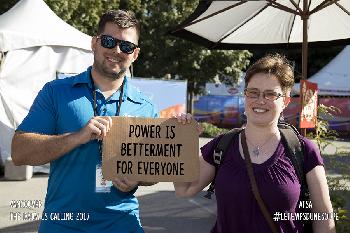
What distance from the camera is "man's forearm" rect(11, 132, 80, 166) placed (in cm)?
247

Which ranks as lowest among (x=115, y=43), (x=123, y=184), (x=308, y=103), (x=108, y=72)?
(x=123, y=184)

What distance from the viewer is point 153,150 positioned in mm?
2752

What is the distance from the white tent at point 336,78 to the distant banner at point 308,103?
20386mm

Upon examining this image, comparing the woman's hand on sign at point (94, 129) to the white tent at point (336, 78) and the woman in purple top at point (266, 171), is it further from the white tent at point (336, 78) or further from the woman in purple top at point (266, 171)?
the white tent at point (336, 78)

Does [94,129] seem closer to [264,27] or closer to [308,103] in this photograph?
[308,103]

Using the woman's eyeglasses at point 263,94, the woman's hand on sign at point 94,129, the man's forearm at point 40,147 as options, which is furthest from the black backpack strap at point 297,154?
the man's forearm at point 40,147

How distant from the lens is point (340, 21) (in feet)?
22.9

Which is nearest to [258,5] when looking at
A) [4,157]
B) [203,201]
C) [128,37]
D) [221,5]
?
Result: [221,5]

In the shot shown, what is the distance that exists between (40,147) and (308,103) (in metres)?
3.88

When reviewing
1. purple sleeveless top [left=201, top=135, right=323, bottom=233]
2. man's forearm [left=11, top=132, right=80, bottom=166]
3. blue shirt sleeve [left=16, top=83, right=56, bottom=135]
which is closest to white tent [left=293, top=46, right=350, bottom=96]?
purple sleeveless top [left=201, top=135, right=323, bottom=233]

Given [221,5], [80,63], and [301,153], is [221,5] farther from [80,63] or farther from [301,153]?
[80,63]

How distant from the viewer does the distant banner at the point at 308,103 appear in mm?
5578

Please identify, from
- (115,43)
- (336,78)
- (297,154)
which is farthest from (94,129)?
(336,78)

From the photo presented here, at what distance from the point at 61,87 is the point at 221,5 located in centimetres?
391
